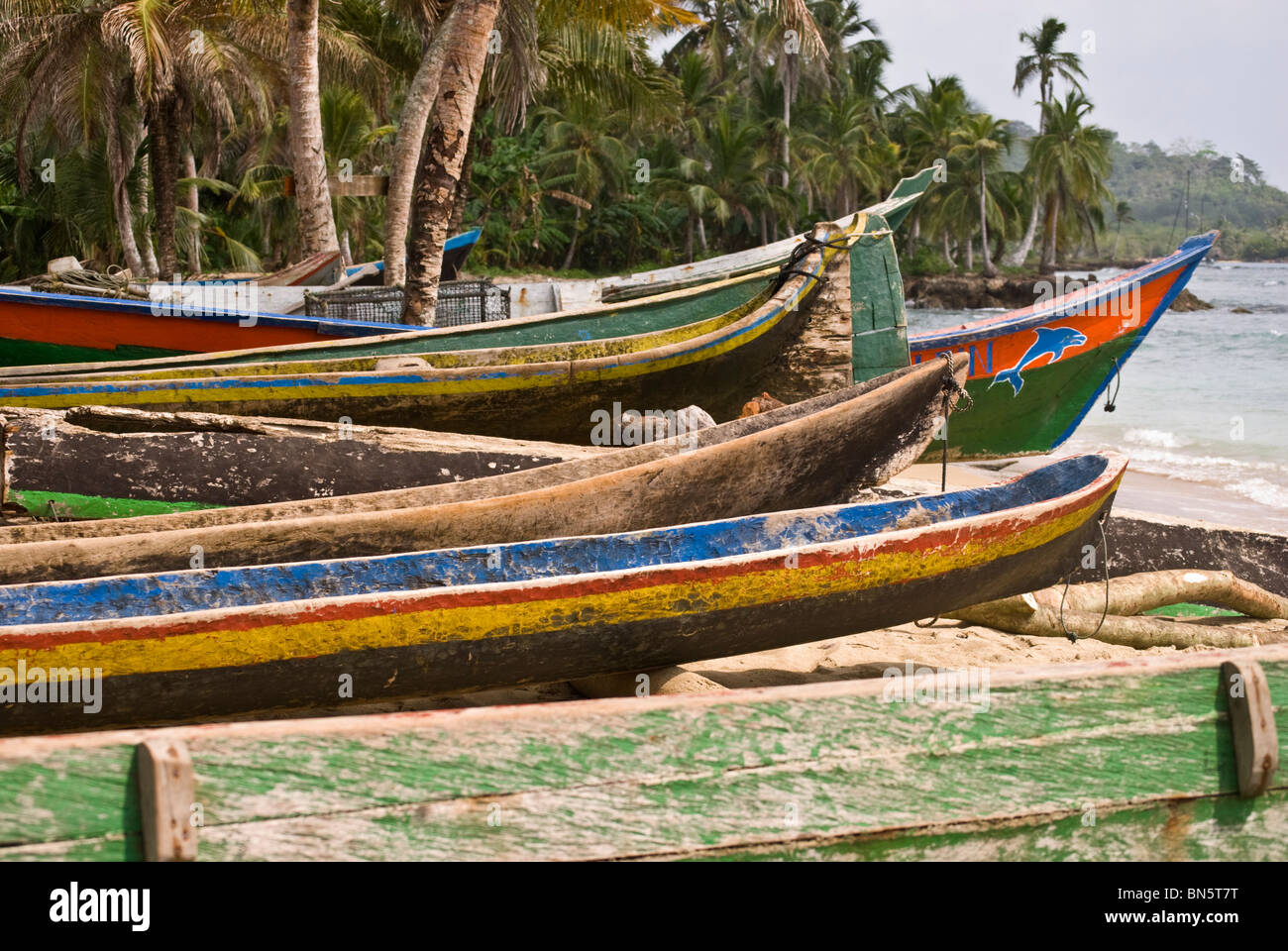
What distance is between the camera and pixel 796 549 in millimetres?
3508

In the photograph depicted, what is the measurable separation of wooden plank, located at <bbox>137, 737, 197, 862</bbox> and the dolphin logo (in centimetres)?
827

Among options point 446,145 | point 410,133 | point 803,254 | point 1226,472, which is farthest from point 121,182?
point 1226,472

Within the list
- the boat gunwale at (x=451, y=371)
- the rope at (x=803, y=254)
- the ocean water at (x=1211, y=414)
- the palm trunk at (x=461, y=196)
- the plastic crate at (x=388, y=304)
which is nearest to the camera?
the boat gunwale at (x=451, y=371)

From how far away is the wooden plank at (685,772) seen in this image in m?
1.96

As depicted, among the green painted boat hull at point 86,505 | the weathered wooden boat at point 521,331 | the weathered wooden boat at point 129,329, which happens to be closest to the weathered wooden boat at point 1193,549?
the weathered wooden boat at point 521,331

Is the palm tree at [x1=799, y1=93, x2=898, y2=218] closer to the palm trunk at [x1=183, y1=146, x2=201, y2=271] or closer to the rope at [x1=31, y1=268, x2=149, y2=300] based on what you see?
the palm trunk at [x1=183, y1=146, x2=201, y2=271]

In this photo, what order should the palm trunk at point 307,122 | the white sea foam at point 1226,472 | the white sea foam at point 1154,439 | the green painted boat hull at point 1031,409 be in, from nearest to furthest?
the green painted boat hull at point 1031,409
the palm trunk at point 307,122
the white sea foam at point 1226,472
the white sea foam at point 1154,439

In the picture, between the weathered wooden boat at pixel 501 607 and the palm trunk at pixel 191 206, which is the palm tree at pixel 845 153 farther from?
the weathered wooden boat at pixel 501 607

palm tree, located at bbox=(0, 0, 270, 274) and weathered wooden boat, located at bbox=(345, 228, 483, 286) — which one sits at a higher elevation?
palm tree, located at bbox=(0, 0, 270, 274)

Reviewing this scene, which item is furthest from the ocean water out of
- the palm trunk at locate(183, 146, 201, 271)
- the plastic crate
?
the palm trunk at locate(183, 146, 201, 271)

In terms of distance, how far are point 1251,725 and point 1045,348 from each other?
7.40 metres

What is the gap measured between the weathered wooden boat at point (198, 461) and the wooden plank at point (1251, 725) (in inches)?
124

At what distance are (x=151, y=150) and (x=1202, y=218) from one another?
129887 mm

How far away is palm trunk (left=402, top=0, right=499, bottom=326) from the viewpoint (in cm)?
932
